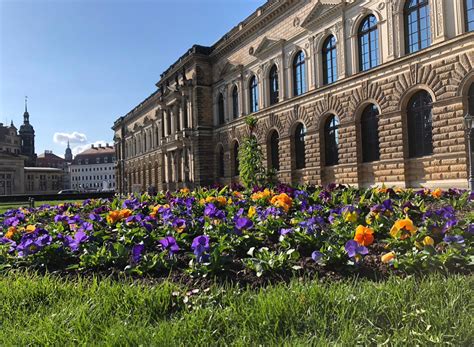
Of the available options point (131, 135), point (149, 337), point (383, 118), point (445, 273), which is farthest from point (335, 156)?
point (131, 135)

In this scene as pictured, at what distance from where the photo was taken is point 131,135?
6931 centimetres

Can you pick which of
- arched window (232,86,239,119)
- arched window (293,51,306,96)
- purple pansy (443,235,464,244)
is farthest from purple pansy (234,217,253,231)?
arched window (232,86,239,119)

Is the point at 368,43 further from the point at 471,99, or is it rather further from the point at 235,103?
the point at 235,103

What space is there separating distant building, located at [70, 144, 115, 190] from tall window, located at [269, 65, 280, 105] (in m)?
121

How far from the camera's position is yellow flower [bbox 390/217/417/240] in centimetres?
354

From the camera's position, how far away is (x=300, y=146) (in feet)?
90.0

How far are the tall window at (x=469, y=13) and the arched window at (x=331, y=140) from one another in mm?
8738

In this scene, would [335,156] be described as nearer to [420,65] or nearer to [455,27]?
[420,65]

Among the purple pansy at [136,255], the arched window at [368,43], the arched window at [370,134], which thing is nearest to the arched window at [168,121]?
the arched window at [368,43]

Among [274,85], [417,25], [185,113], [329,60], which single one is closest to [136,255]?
[417,25]

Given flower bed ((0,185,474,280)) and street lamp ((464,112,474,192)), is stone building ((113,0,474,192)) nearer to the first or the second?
street lamp ((464,112,474,192))

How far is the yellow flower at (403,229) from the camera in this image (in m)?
3.54

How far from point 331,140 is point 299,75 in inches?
240

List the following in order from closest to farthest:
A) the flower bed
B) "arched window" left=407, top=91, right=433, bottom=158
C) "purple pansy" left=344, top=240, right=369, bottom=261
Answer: "purple pansy" left=344, top=240, right=369, bottom=261, the flower bed, "arched window" left=407, top=91, right=433, bottom=158
